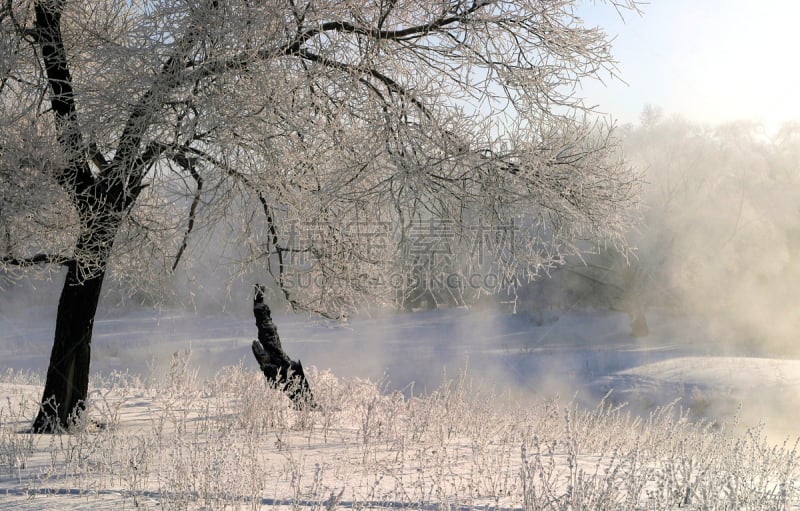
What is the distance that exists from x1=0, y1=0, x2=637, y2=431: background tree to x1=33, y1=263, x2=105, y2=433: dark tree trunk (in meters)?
0.02

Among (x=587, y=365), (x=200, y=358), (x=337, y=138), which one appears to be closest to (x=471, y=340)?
(x=587, y=365)

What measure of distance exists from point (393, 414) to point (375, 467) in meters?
1.84

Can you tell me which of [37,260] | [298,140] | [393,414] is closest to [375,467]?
[393,414]

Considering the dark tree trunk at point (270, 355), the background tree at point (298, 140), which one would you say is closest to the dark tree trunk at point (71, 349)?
the background tree at point (298, 140)

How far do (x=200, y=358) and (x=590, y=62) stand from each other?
776 inches

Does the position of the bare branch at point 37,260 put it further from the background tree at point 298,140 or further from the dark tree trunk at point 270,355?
the dark tree trunk at point 270,355

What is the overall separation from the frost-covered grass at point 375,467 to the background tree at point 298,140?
1258mm

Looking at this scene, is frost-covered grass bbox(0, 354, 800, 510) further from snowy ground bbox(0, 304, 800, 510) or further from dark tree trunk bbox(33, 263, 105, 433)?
dark tree trunk bbox(33, 263, 105, 433)

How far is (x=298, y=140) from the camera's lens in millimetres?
7121

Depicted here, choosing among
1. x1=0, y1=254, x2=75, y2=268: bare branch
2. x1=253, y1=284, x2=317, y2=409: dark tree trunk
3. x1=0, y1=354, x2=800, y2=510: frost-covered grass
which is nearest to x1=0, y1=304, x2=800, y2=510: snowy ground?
x1=0, y1=354, x2=800, y2=510: frost-covered grass

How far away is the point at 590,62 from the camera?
279 inches

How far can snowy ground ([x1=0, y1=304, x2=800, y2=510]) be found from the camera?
14.2 feet

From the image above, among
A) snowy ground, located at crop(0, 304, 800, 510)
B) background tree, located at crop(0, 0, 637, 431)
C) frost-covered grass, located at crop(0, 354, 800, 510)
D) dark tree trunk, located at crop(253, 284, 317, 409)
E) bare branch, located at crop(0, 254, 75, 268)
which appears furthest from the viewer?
dark tree trunk, located at crop(253, 284, 317, 409)

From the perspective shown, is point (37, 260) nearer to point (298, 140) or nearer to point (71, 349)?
point (71, 349)
